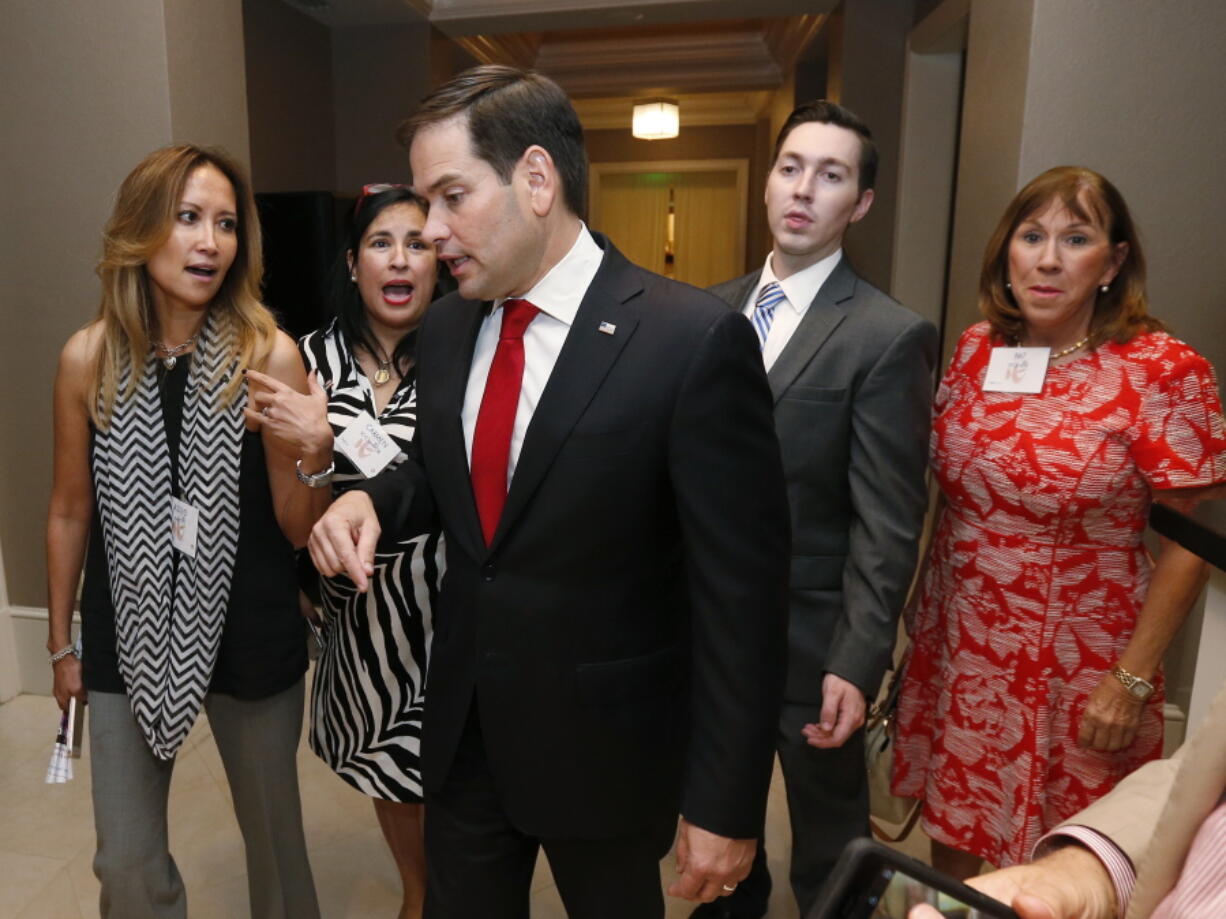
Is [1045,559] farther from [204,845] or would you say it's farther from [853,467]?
[204,845]

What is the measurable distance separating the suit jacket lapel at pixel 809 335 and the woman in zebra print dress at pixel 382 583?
692 millimetres

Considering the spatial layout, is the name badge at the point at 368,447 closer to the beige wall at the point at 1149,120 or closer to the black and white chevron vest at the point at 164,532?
the black and white chevron vest at the point at 164,532

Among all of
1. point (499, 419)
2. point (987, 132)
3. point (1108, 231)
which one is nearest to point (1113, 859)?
point (499, 419)

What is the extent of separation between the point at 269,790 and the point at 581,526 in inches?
37.7

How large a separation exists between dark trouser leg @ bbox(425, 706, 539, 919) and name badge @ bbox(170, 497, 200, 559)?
599mm

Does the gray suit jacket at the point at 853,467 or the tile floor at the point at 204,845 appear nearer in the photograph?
the gray suit jacket at the point at 853,467

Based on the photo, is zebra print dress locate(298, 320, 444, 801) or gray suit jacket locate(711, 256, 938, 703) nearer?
gray suit jacket locate(711, 256, 938, 703)

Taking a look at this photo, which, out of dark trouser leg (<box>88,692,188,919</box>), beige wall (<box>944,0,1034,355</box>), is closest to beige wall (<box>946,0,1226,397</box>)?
beige wall (<box>944,0,1034,355</box>)

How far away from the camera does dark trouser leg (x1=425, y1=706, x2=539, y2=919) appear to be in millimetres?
1280

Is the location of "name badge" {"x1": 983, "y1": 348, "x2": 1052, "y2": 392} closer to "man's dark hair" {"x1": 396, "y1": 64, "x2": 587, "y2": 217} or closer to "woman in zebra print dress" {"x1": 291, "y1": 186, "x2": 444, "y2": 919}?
"man's dark hair" {"x1": 396, "y1": 64, "x2": 587, "y2": 217}

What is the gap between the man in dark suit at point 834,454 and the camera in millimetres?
1543

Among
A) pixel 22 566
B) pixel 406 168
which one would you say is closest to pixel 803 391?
pixel 22 566

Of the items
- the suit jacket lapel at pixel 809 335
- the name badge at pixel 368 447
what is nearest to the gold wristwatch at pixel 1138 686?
the suit jacket lapel at pixel 809 335

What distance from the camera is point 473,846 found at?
130 centimetres
